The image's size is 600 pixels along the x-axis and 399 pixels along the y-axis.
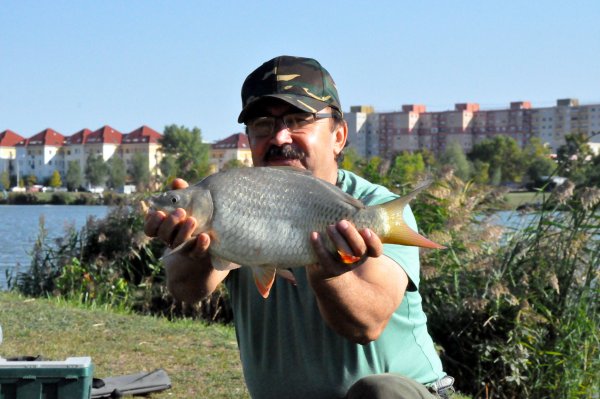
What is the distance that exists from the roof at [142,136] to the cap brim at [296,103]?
102601 millimetres

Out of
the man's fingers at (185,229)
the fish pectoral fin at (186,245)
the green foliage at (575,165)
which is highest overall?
the green foliage at (575,165)

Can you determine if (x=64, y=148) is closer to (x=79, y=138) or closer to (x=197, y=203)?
(x=79, y=138)

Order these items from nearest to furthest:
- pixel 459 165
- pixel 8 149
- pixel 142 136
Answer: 1. pixel 459 165
2. pixel 142 136
3. pixel 8 149

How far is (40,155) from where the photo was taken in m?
111

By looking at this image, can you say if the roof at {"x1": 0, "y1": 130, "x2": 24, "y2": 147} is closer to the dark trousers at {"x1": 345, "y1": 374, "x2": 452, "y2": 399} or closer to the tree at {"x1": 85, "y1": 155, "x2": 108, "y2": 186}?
the tree at {"x1": 85, "y1": 155, "x2": 108, "y2": 186}

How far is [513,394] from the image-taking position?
5.95m

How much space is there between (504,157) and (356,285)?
6471cm

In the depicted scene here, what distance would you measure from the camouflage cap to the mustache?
14 cm

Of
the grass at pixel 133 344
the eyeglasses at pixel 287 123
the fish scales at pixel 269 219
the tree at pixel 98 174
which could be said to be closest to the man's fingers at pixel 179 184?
the fish scales at pixel 269 219

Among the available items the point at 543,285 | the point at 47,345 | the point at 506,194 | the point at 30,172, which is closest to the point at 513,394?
the point at 543,285

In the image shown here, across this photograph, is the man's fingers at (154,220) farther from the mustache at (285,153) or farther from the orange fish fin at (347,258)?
the mustache at (285,153)

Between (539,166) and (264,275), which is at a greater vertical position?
(539,166)

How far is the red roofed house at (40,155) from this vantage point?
108m

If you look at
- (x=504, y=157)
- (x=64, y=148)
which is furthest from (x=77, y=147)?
(x=504, y=157)
